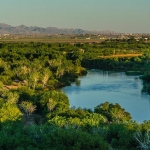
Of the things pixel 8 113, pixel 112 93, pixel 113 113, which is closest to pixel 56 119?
pixel 8 113

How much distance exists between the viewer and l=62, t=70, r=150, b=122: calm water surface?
37781 millimetres

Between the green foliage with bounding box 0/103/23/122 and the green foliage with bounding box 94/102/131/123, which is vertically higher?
the green foliage with bounding box 0/103/23/122

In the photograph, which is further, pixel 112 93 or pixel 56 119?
pixel 112 93

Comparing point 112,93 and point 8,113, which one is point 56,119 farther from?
point 112,93

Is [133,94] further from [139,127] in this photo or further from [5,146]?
[5,146]

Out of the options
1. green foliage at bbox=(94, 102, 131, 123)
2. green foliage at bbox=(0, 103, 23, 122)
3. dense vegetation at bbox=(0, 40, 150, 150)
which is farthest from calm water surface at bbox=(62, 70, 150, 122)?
green foliage at bbox=(0, 103, 23, 122)

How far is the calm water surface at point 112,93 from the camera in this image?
124ft

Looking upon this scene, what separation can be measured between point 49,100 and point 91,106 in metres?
7.85

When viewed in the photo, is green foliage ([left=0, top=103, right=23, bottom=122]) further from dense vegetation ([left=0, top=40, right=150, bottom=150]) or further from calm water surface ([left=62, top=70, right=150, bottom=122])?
calm water surface ([left=62, top=70, right=150, bottom=122])

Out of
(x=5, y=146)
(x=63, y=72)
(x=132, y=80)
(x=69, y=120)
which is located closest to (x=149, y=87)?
(x=132, y=80)

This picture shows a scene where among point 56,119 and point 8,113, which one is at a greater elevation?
point 56,119

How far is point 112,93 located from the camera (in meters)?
45.3

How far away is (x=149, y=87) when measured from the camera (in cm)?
4688

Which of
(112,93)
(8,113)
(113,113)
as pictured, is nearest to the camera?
(8,113)
